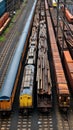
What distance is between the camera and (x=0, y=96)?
3183 centimetres

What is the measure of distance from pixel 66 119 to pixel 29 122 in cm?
415

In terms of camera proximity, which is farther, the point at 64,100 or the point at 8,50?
the point at 8,50

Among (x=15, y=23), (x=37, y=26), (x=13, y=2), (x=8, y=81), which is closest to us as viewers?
(x=8, y=81)

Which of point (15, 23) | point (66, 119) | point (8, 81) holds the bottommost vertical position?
point (15, 23)

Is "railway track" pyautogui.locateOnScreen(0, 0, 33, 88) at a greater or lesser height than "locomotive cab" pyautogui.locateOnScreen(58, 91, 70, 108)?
lesser

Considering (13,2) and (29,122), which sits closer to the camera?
(29,122)

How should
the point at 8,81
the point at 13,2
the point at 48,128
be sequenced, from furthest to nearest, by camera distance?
the point at 13,2
the point at 8,81
the point at 48,128

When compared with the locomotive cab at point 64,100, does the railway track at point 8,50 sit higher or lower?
lower

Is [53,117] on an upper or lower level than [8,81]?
lower

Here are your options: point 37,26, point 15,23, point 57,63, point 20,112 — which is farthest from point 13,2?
point 20,112

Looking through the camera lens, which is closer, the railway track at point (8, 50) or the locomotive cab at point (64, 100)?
the locomotive cab at point (64, 100)

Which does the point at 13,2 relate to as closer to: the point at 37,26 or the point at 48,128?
the point at 37,26

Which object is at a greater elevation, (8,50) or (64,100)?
(64,100)

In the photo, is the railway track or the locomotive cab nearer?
the locomotive cab
